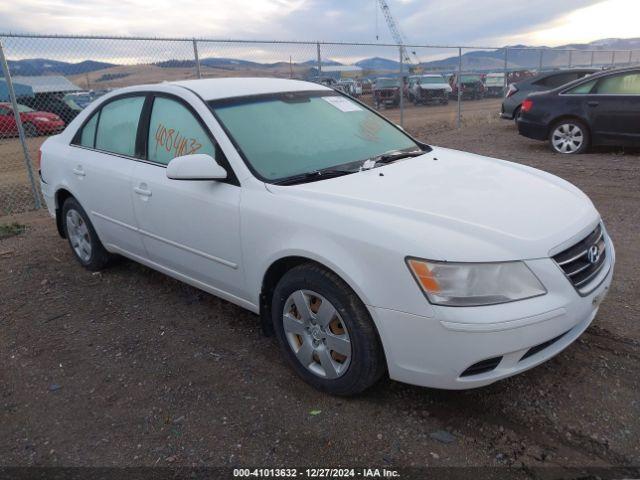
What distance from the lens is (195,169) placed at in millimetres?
3037

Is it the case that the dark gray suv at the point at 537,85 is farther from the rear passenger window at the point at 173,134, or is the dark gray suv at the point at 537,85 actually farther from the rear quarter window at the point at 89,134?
the rear passenger window at the point at 173,134

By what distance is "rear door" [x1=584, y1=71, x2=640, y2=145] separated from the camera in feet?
27.9

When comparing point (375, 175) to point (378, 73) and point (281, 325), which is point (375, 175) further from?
point (378, 73)

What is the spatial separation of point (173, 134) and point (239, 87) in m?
0.57

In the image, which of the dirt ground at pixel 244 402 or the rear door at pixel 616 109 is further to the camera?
the rear door at pixel 616 109

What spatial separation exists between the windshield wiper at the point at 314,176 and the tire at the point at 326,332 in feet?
1.78

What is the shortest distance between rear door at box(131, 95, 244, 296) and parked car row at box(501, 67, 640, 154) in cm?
770

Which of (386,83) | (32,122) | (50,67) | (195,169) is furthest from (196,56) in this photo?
(386,83)

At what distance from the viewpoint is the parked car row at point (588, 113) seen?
8.58 m

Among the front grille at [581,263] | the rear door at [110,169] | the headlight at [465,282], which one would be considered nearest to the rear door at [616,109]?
the front grille at [581,263]

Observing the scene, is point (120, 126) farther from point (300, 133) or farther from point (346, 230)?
point (346, 230)

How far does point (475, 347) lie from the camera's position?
232 cm

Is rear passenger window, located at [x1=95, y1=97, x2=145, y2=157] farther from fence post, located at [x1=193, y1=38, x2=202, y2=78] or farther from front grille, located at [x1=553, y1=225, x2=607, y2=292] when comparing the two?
fence post, located at [x1=193, y1=38, x2=202, y2=78]

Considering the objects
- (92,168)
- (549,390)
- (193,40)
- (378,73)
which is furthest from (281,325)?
(378,73)
